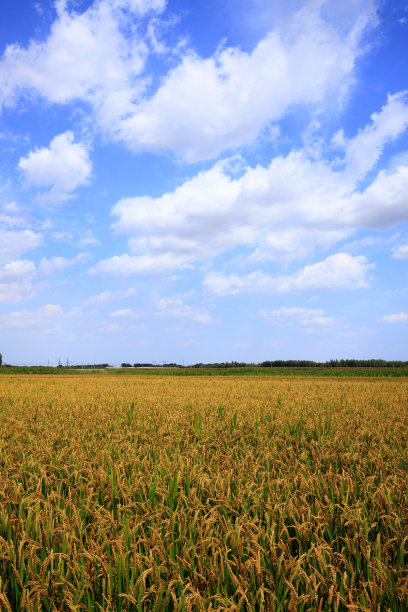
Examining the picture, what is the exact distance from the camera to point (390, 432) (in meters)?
6.34

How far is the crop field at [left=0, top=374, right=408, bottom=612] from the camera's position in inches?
81.2

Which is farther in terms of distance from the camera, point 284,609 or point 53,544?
point 53,544

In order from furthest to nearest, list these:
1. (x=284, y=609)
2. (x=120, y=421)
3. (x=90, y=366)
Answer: (x=90, y=366)
(x=120, y=421)
(x=284, y=609)

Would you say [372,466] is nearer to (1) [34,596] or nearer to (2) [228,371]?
(1) [34,596]

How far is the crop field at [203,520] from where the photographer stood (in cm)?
206

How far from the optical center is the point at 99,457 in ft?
15.0

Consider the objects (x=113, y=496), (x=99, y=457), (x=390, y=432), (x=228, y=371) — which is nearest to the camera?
(x=113, y=496)

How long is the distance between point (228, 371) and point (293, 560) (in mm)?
Result: 63358

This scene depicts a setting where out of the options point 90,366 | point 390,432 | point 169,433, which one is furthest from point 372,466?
point 90,366

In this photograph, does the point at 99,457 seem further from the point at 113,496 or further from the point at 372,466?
the point at 372,466

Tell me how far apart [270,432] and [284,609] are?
15.3ft

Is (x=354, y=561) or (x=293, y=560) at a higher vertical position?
(x=293, y=560)

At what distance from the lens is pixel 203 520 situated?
8.27 feet

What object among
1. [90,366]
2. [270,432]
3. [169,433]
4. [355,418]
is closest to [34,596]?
[169,433]
